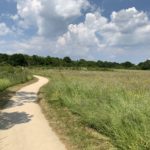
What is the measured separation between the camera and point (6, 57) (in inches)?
4894

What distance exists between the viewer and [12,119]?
11.9 metres

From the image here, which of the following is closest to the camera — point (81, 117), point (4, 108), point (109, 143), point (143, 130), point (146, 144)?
point (146, 144)

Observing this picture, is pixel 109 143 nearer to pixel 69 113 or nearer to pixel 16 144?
pixel 16 144

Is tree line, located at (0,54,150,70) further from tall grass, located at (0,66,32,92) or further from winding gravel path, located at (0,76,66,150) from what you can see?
winding gravel path, located at (0,76,66,150)

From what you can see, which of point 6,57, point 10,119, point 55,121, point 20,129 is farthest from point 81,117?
point 6,57

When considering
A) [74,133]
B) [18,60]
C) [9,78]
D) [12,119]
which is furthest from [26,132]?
[18,60]

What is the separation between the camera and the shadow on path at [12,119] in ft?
35.7

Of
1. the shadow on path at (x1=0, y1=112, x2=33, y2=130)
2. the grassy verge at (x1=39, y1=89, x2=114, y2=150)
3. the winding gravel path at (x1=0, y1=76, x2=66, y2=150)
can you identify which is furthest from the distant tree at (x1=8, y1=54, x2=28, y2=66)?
the grassy verge at (x1=39, y1=89, x2=114, y2=150)

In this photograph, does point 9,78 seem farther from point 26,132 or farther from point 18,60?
point 18,60

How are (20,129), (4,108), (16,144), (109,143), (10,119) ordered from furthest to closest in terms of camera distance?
(4,108)
(10,119)
(20,129)
(16,144)
(109,143)

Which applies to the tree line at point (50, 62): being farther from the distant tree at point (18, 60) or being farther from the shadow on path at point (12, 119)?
the shadow on path at point (12, 119)

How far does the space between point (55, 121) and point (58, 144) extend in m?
3.24

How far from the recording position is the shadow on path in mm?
10883

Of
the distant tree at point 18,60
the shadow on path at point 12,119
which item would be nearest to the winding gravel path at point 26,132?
the shadow on path at point 12,119
